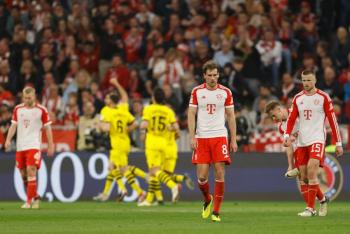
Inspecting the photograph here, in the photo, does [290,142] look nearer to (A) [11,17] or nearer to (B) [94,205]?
(B) [94,205]

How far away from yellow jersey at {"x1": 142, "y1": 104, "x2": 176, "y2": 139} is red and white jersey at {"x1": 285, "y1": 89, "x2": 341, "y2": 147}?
5150mm

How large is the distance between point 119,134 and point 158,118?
1.92 metres

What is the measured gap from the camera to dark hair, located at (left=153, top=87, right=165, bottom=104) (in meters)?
23.0

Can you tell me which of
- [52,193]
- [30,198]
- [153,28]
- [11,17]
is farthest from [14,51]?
[30,198]

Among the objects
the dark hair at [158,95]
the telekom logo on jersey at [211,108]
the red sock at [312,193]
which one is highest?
the dark hair at [158,95]

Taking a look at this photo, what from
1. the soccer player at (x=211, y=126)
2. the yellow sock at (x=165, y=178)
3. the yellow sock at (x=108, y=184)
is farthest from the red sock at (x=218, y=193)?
the yellow sock at (x=108, y=184)

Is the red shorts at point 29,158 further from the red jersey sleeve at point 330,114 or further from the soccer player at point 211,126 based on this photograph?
the red jersey sleeve at point 330,114

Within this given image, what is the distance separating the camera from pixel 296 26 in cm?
3045

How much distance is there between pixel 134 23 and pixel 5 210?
11720mm

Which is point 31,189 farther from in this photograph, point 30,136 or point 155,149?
point 155,149

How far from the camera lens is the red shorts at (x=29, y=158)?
21.8m

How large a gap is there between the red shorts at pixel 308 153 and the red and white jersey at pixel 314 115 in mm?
75

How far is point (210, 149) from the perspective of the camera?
1758 cm

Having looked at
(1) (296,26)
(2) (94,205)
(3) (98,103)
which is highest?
(1) (296,26)
